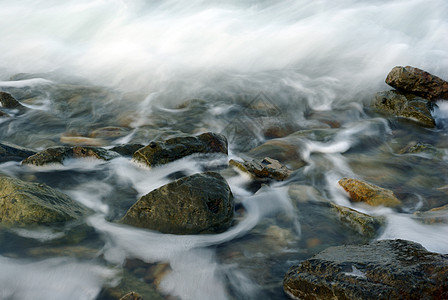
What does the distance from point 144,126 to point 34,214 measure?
138 inches

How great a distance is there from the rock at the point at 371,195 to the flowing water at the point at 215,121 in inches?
4.3

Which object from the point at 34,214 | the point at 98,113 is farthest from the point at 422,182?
the point at 98,113

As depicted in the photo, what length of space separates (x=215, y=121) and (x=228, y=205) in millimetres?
3535

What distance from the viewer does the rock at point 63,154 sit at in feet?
13.1

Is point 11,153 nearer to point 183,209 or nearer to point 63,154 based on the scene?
point 63,154

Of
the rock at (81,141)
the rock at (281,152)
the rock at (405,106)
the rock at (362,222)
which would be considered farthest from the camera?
the rock at (405,106)

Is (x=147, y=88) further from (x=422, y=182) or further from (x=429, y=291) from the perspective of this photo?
(x=429, y=291)

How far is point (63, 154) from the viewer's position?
4.12m

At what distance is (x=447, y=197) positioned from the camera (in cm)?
391

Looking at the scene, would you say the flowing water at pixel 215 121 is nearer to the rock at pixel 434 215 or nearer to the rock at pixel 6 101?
the rock at pixel 434 215

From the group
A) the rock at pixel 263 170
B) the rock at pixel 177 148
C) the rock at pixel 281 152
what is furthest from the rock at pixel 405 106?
the rock at pixel 177 148

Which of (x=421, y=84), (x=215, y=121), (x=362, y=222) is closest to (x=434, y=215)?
(x=362, y=222)

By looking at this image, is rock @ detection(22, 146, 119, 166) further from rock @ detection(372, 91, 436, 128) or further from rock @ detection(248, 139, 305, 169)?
rock @ detection(372, 91, 436, 128)

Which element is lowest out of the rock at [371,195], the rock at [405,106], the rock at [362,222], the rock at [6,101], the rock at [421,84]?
the rock at [405,106]
